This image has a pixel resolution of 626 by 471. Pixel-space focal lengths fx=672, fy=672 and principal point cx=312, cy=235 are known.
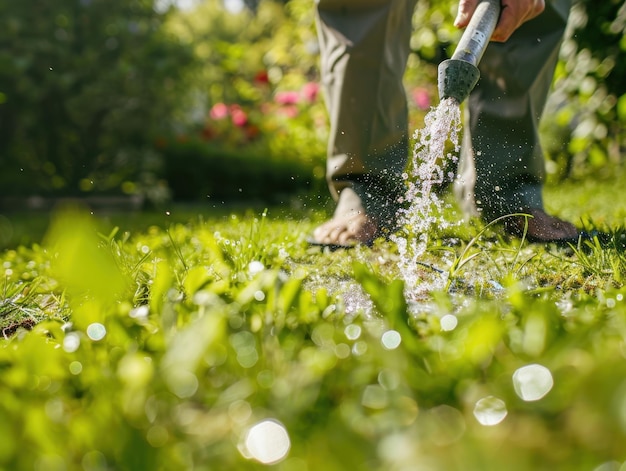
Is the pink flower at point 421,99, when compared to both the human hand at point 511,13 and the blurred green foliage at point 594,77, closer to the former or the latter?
the blurred green foliage at point 594,77

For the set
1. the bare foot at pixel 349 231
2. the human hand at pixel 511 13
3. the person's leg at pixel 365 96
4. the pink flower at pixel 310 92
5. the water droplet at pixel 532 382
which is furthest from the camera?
the pink flower at pixel 310 92

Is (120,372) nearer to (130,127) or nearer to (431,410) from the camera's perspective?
(431,410)

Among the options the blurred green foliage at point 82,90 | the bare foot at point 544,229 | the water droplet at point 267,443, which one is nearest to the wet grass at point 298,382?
the water droplet at point 267,443

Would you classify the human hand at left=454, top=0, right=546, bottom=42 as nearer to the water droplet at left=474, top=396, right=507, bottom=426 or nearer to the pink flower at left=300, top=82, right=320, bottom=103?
the water droplet at left=474, top=396, right=507, bottom=426

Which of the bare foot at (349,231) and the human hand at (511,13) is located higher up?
the human hand at (511,13)

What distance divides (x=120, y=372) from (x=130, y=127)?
566cm

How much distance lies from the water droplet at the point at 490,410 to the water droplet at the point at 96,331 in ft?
1.73

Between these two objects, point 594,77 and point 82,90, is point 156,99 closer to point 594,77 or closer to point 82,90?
point 82,90

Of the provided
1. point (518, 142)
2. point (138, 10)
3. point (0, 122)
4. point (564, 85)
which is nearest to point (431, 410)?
point (518, 142)

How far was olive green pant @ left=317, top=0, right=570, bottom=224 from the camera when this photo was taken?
230cm

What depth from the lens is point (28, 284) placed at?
5.21 ft

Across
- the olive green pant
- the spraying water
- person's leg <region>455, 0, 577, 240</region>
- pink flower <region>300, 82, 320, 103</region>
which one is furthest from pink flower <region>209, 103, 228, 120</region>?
the spraying water

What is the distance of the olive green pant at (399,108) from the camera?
7.54 feet

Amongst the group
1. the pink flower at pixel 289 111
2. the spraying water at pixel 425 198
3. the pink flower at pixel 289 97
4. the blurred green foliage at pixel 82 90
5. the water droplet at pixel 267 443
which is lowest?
the pink flower at pixel 289 111
